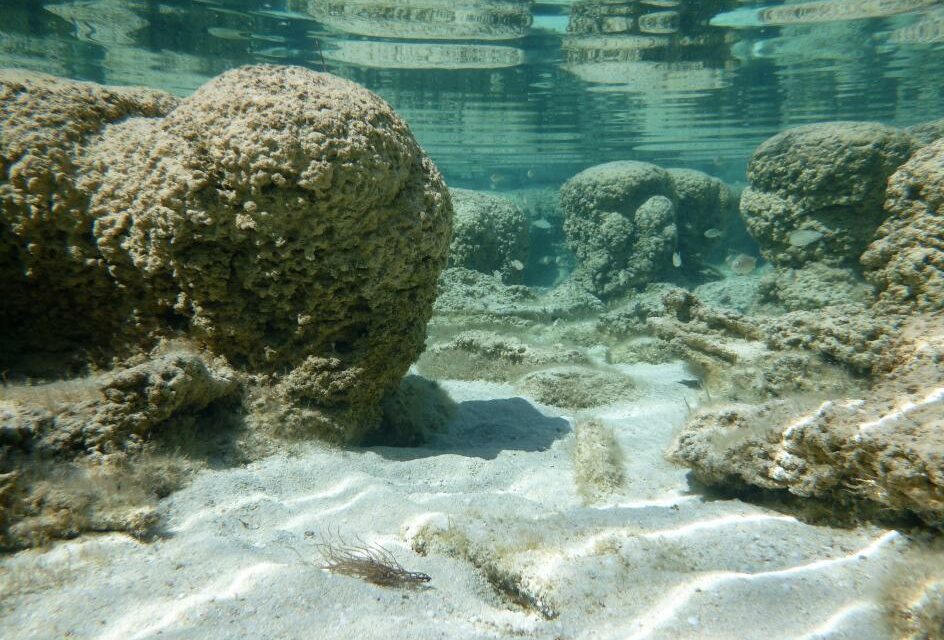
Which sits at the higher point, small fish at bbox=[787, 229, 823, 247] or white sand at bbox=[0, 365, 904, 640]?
small fish at bbox=[787, 229, 823, 247]

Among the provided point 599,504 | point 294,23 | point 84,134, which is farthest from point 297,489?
point 294,23

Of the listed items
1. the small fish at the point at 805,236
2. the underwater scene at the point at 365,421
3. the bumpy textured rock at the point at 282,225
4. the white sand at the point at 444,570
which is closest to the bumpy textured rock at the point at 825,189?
the small fish at the point at 805,236

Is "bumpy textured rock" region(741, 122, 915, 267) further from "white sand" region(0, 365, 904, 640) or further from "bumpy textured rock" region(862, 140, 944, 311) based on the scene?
"white sand" region(0, 365, 904, 640)

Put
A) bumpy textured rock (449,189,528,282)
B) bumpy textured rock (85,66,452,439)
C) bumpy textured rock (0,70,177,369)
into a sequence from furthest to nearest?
bumpy textured rock (449,189,528,282)
bumpy textured rock (0,70,177,369)
bumpy textured rock (85,66,452,439)

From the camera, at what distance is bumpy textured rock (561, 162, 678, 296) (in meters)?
13.6

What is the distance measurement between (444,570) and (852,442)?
2.30m

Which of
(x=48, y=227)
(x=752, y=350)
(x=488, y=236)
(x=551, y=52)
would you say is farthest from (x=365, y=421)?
(x=551, y=52)

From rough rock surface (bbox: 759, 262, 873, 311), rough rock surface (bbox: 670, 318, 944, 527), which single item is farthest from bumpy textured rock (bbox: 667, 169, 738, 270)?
rough rock surface (bbox: 670, 318, 944, 527)

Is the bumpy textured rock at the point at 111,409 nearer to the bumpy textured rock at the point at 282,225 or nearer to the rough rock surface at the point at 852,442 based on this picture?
the bumpy textured rock at the point at 282,225

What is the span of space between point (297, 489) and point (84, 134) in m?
3.24

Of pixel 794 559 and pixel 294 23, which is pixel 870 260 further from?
pixel 294 23

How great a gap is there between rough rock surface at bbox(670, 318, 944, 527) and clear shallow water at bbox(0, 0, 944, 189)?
30.4ft

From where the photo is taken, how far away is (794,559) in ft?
8.51

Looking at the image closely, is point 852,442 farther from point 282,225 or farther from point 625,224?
point 625,224
